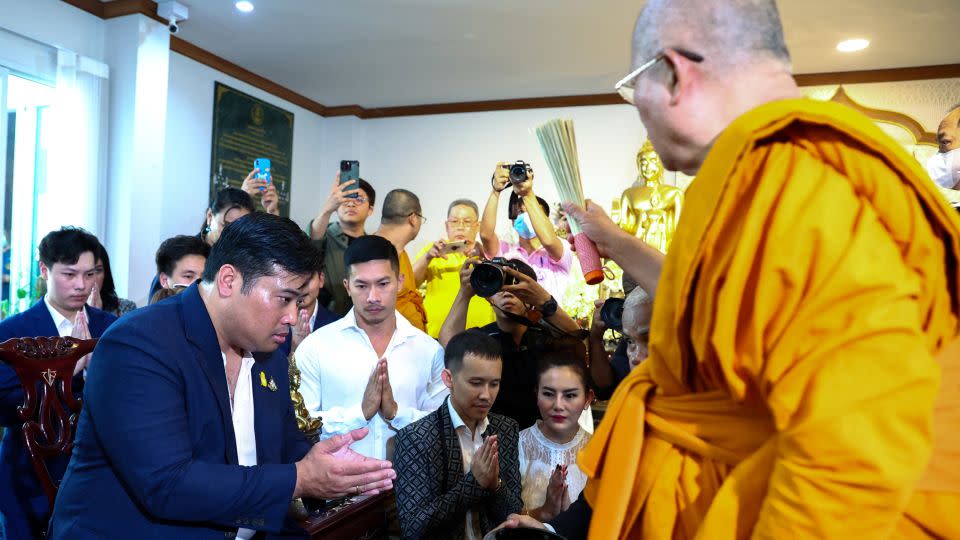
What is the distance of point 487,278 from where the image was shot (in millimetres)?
2750

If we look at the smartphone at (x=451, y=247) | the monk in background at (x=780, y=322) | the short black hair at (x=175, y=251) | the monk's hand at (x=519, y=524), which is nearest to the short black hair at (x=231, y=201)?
the short black hair at (x=175, y=251)

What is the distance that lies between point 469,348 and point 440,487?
1.54 feet

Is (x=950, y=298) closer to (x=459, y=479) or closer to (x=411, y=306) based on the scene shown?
(x=459, y=479)

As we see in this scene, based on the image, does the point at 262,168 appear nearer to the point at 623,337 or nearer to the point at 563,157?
the point at 623,337

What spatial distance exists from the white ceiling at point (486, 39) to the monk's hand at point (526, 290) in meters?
2.64

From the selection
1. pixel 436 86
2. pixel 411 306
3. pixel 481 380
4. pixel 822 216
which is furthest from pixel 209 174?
pixel 822 216

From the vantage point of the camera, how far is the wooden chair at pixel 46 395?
198 centimetres

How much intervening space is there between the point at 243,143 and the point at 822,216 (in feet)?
20.2

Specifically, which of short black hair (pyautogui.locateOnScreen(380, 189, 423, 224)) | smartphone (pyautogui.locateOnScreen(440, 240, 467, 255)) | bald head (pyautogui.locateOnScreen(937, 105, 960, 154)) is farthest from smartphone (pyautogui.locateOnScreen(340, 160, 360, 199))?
bald head (pyautogui.locateOnScreen(937, 105, 960, 154))

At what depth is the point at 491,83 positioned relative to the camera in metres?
6.61

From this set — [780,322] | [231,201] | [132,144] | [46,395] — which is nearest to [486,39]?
[132,144]

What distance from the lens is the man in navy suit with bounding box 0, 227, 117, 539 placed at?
2.10 meters

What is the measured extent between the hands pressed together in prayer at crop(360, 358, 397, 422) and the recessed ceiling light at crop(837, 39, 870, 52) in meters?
4.63

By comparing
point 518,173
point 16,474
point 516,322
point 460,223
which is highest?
point 518,173
